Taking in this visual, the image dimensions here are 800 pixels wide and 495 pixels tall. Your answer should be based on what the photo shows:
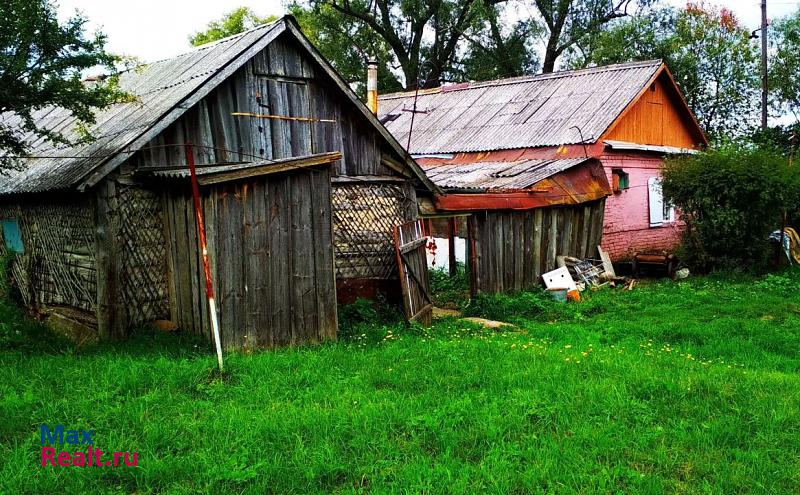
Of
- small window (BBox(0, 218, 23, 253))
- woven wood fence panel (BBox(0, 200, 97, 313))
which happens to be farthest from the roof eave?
small window (BBox(0, 218, 23, 253))

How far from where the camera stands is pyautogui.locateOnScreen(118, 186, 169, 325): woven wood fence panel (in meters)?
8.73

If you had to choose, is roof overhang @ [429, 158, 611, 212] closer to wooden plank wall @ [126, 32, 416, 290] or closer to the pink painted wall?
wooden plank wall @ [126, 32, 416, 290]

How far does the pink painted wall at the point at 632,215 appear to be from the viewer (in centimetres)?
1845

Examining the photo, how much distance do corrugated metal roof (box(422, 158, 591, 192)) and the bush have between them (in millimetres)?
2548

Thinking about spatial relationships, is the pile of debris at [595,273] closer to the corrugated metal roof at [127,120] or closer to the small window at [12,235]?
the corrugated metal roof at [127,120]

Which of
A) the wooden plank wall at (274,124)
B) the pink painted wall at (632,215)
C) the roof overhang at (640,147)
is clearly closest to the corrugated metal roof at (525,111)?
the roof overhang at (640,147)

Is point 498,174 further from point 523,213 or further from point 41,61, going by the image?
point 41,61

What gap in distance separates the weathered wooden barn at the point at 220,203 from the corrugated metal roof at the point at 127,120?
0.05 metres

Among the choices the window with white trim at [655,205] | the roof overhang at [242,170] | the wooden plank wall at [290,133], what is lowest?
the window with white trim at [655,205]

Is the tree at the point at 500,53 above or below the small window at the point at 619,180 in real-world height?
above

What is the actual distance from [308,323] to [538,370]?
10.5 ft

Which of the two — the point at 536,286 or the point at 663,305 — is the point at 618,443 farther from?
the point at 536,286

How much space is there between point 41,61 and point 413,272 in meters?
5.91

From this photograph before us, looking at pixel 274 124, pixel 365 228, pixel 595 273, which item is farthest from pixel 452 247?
pixel 274 124
